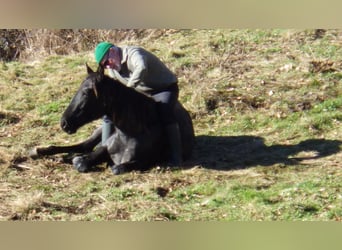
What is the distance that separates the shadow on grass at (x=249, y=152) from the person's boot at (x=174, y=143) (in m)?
0.32

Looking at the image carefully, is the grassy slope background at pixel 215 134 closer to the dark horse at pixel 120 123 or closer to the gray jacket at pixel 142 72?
the dark horse at pixel 120 123

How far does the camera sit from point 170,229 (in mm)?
5562

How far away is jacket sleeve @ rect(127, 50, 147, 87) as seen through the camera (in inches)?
340

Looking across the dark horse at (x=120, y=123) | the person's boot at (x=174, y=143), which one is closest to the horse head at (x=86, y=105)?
the dark horse at (x=120, y=123)

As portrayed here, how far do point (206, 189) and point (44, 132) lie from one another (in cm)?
387

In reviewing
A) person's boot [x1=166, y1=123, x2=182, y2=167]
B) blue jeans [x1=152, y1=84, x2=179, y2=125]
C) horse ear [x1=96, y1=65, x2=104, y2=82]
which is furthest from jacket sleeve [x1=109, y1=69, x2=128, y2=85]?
person's boot [x1=166, y1=123, x2=182, y2=167]

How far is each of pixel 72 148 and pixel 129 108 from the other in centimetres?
146

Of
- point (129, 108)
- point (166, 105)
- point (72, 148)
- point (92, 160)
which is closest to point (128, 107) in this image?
point (129, 108)

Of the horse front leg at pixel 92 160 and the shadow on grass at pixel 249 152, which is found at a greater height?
the horse front leg at pixel 92 160

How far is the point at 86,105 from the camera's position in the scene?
Result: 875 cm

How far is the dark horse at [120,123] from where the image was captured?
28.5 ft

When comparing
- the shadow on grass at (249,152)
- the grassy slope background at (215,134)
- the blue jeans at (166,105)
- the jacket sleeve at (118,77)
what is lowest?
the shadow on grass at (249,152)

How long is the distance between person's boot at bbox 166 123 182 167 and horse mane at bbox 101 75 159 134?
0.22 metres

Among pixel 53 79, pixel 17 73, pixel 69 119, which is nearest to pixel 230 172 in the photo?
pixel 69 119
